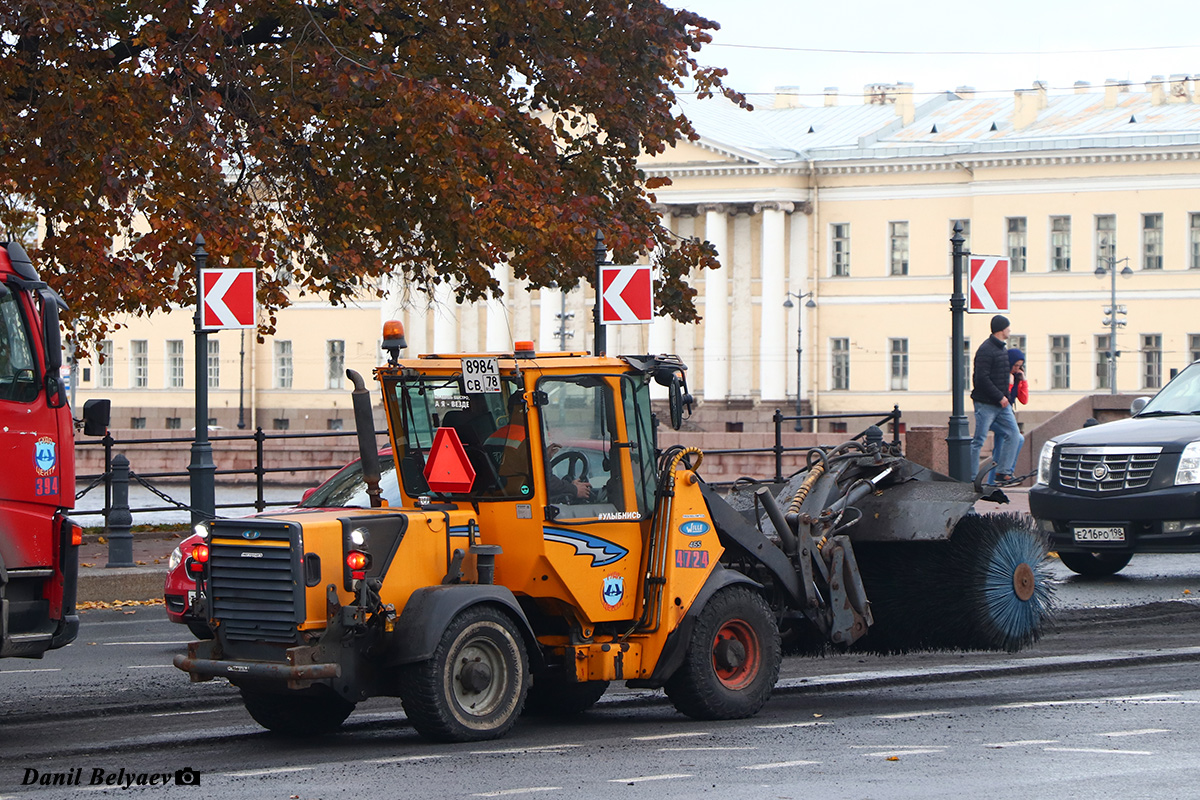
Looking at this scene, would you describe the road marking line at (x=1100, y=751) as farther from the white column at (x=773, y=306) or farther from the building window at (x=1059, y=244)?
the white column at (x=773, y=306)

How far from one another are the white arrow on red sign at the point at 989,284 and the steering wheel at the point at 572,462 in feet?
39.0

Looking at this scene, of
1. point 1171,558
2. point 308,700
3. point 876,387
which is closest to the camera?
point 308,700

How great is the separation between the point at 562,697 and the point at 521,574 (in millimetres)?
1157

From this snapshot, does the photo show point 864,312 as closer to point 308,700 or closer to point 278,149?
point 278,149

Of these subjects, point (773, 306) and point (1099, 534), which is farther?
point (773, 306)

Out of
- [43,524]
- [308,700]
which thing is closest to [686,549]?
[308,700]

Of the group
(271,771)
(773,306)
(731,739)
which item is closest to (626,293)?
(731,739)

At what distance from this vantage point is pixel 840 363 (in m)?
83.0

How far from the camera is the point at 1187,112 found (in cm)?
7694

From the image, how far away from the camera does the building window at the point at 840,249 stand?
272ft

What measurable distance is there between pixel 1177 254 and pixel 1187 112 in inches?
229

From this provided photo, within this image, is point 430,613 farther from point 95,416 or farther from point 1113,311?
point 1113,311

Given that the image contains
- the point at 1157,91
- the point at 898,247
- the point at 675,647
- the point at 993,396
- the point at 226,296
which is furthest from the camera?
the point at 898,247

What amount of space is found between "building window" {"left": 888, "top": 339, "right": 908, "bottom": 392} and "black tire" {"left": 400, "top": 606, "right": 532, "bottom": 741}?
72.2m
